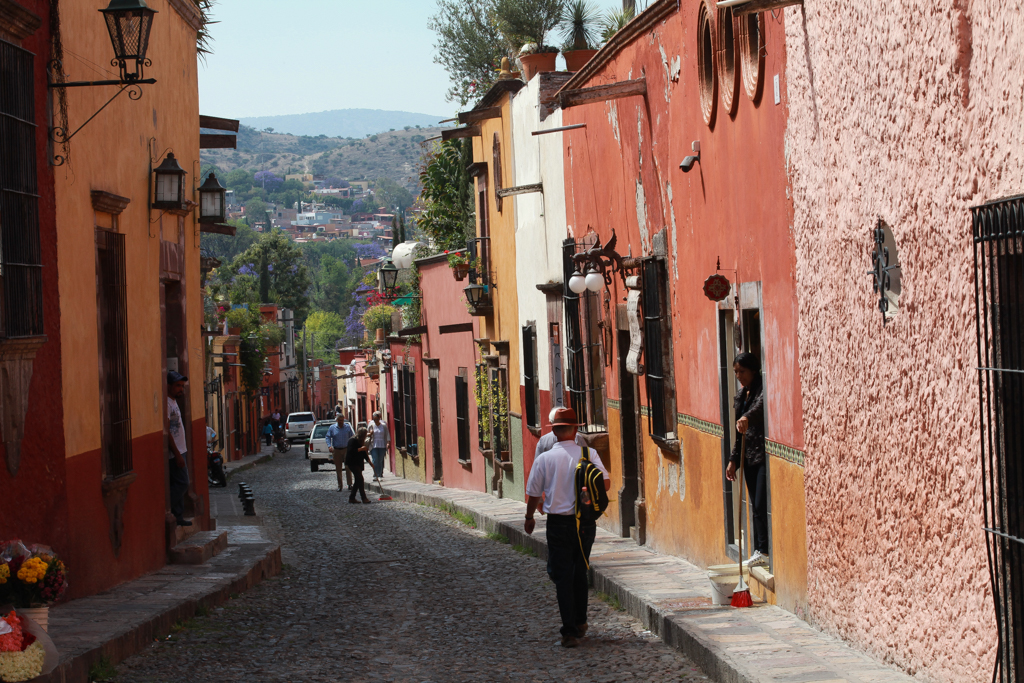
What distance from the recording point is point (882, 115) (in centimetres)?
598

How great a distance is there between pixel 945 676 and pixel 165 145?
9714mm

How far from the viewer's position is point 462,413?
2427 centimetres

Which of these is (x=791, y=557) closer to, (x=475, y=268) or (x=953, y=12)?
(x=953, y=12)

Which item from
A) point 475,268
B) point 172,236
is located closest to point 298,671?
point 172,236

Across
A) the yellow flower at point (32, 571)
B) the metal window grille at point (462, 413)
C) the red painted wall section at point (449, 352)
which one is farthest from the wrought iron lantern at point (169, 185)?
the metal window grille at point (462, 413)

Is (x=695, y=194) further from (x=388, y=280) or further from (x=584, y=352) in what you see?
(x=388, y=280)

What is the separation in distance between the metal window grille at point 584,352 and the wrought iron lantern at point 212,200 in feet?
13.8

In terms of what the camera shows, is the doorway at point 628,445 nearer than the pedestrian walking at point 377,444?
Yes

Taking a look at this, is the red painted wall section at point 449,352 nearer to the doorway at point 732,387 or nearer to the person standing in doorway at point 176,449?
the person standing in doorway at point 176,449

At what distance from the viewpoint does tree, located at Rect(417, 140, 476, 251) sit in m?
25.8

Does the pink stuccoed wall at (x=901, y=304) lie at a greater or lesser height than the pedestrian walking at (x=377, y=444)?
greater

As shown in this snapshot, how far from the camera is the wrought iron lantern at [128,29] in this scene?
9297 millimetres

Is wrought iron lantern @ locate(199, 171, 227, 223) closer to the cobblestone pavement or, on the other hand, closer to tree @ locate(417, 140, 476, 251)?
the cobblestone pavement

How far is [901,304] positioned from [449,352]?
1968cm
